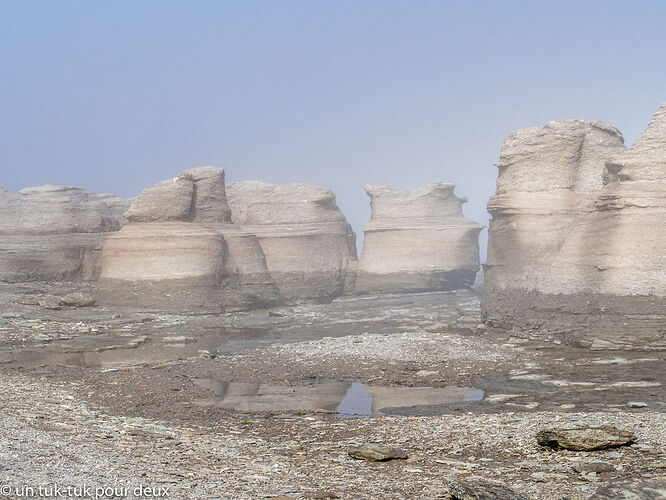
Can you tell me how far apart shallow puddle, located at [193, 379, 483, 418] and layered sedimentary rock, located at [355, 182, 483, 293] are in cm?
2447

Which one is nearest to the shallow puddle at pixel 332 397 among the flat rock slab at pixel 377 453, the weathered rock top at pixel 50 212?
the flat rock slab at pixel 377 453

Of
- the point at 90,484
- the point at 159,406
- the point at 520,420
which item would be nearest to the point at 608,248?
the point at 520,420

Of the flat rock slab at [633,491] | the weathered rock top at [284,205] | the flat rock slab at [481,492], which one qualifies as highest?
the weathered rock top at [284,205]

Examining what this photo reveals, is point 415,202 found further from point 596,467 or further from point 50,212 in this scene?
point 596,467

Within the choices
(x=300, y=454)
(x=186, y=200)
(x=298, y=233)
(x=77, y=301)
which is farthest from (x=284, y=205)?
(x=300, y=454)

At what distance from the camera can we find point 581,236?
61.7 ft

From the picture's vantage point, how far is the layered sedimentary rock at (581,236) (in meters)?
17.0

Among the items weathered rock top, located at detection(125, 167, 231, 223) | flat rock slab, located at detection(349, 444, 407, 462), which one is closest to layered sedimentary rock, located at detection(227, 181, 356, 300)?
weathered rock top, located at detection(125, 167, 231, 223)

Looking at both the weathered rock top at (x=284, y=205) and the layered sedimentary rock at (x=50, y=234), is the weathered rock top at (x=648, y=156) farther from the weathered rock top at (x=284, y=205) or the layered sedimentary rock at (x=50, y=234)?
the layered sedimentary rock at (x=50, y=234)

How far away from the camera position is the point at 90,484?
5863mm

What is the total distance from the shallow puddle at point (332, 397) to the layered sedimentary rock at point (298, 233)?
20604mm

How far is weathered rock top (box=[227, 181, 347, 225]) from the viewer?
35219 millimetres

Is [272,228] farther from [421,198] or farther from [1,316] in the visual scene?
[1,316]

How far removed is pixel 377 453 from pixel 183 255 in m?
21.9
